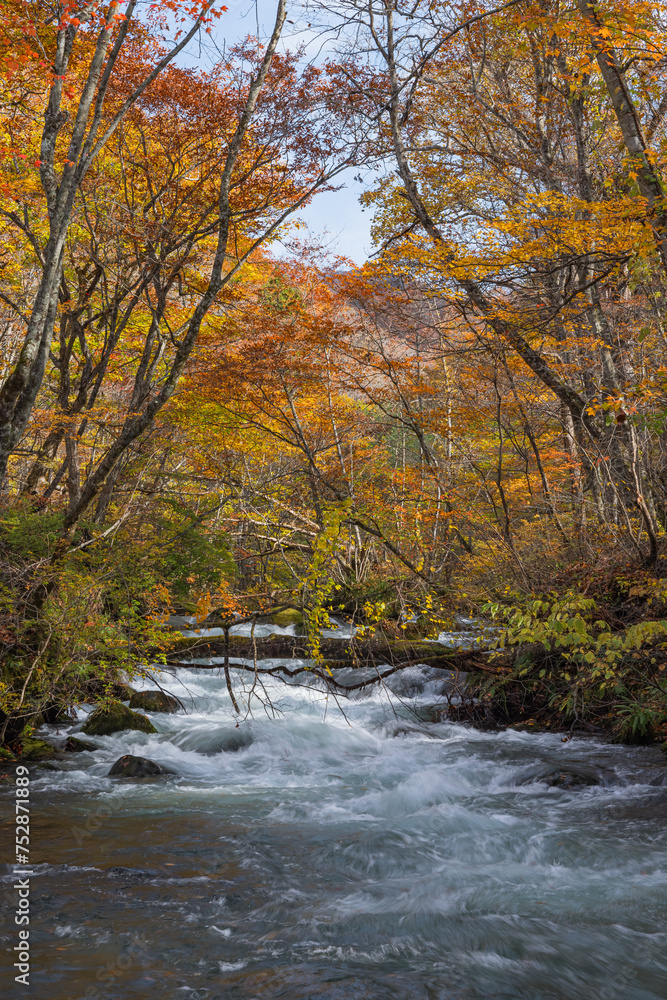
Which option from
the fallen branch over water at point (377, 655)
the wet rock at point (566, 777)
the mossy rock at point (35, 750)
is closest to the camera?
the wet rock at point (566, 777)

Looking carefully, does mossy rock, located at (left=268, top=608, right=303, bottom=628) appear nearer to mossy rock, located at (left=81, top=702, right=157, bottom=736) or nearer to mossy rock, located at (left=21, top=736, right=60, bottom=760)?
mossy rock, located at (left=81, top=702, right=157, bottom=736)

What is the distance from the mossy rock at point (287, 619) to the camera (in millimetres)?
14555

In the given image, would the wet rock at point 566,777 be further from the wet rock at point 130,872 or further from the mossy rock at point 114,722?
the mossy rock at point 114,722

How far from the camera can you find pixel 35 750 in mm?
6957

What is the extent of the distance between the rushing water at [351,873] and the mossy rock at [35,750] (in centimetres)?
36

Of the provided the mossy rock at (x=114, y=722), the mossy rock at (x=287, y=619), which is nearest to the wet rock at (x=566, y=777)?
the mossy rock at (x=114, y=722)

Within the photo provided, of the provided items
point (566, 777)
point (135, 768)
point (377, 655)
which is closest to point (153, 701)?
point (135, 768)

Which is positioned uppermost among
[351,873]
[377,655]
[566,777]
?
[377,655]

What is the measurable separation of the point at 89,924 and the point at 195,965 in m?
0.72

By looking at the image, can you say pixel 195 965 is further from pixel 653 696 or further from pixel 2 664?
pixel 653 696

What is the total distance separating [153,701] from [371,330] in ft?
24.1

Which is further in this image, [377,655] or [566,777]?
[377,655]

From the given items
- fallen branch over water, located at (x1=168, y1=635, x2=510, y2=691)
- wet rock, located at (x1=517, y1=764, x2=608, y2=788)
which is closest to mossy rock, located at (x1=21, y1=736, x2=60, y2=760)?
fallen branch over water, located at (x1=168, y1=635, x2=510, y2=691)

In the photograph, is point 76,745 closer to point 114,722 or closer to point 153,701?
point 114,722
